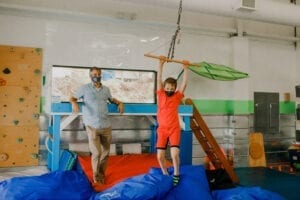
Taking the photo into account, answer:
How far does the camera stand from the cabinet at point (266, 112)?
784 centimetres

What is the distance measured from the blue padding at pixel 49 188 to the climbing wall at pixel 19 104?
2107 millimetres

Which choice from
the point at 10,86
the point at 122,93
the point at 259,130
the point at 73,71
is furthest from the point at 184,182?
the point at 259,130

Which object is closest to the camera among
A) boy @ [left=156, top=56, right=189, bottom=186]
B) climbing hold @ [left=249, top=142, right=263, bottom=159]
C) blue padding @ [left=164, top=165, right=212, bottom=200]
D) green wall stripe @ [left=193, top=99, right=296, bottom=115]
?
blue padding @ [left=164, top=165, right=212, bottom=200]

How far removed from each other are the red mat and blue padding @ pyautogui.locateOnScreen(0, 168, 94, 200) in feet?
1.26

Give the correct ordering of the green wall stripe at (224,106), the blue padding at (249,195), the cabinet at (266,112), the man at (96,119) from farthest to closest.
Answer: the cabinet at (266,112)
the green wall stripe at (224,106)
the man at (96,119)
the blue padding at (249,195)

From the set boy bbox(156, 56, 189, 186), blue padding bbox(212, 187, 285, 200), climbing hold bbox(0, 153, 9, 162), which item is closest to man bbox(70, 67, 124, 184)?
boy bbox(156, 56, 189, 186)

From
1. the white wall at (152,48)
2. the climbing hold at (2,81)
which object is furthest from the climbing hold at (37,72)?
the climbing hold at (2,81)

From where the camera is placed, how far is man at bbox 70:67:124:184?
4.45m

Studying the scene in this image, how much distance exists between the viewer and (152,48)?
22.5 feet

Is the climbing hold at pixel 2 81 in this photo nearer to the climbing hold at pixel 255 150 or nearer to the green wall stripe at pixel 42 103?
the green wall stripe at pixel 42 103

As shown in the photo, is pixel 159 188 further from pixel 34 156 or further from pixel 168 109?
pixel 34 156

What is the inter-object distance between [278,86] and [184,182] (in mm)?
5185

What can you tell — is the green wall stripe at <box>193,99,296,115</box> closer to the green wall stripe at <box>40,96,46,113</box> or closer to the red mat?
the red mat

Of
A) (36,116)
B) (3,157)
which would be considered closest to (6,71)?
(36,116)
